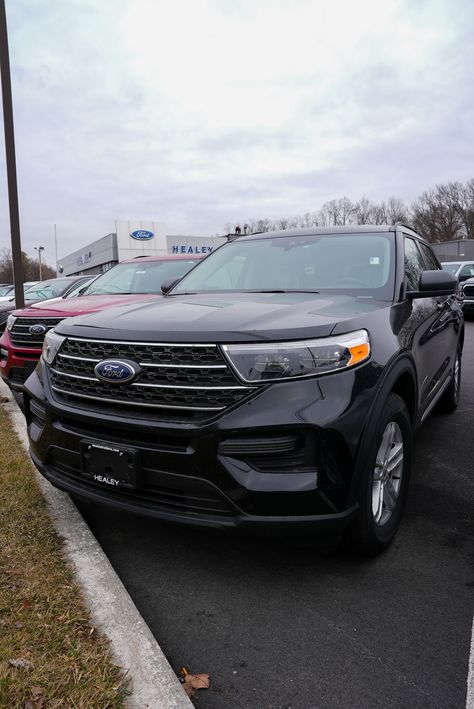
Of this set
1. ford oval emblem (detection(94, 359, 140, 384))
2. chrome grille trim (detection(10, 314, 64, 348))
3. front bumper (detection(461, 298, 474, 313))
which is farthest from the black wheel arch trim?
front bumper (detection(461, 298, 474, 313))

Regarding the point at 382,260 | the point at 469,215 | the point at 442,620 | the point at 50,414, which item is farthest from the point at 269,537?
the point at 469,215

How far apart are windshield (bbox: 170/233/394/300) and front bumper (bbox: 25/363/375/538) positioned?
3.66 ft

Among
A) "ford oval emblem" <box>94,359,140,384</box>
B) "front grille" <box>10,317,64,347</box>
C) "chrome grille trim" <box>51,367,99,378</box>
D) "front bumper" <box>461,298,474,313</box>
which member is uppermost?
"ford oval emblem" <box>94,359,140,384</box>

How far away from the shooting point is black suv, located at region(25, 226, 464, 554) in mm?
2156

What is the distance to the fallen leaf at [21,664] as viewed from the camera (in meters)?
1.87

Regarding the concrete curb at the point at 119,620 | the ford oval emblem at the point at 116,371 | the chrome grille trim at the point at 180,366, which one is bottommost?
the concrete curb at the point at 119,620

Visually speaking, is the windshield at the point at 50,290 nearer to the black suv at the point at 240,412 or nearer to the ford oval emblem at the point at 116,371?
the black suv at the point at 240,412

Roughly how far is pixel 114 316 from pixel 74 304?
3.05 meters

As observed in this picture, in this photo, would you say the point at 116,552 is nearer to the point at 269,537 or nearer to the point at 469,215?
the point at 269,537

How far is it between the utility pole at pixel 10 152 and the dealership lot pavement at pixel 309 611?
228 inches

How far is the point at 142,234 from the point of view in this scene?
51.0 meters

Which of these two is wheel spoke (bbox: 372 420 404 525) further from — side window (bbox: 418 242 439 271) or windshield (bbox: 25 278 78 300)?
windshield (bbox: 25 278 78 300)

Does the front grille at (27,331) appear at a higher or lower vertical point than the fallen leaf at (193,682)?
higher

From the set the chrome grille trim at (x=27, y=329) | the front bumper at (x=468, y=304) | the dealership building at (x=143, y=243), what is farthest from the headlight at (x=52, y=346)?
the dealership building at (x=143, y=243)
